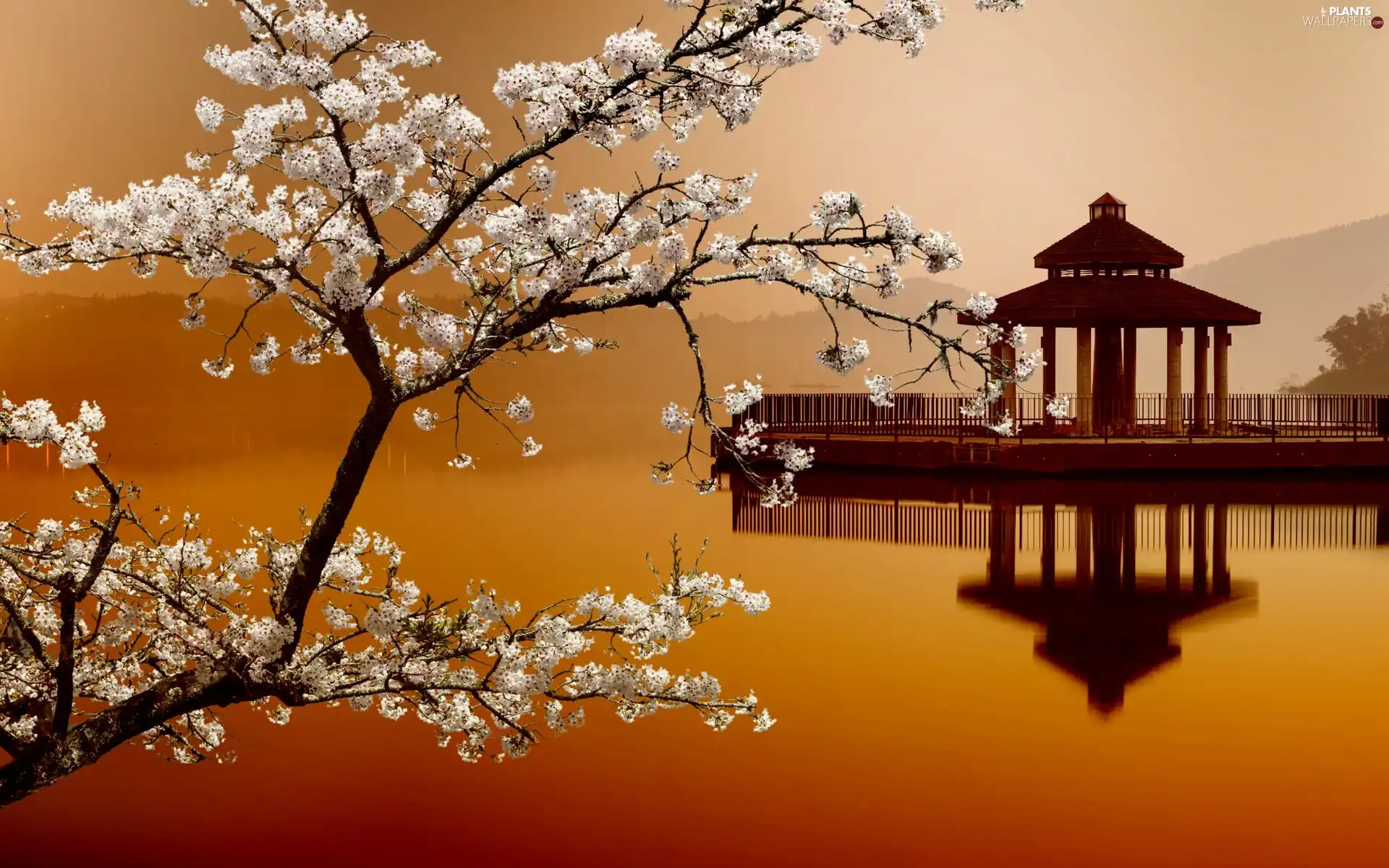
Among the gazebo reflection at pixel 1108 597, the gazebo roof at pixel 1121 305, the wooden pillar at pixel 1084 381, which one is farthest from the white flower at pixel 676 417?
the wooden pillar at pixel 1084 381

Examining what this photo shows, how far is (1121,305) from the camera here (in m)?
24.8

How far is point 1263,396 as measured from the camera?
26.4m

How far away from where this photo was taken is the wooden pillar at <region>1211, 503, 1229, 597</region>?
12.9 metres

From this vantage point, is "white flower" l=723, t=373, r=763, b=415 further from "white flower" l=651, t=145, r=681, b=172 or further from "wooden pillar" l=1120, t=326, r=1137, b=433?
"wooden pillar" l=1120, t=326, r=1137, b=433

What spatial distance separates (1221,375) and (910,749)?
21.7 metres

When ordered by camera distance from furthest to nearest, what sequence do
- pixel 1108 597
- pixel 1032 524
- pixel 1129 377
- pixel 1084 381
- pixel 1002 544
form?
1. pixel 1129 377
2. pixel 1084 381
3. pixel 1032 524
4. pixel 1002 544
5. pixel 1108 597

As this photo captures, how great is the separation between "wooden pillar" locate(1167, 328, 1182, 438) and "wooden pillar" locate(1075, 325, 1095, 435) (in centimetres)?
146

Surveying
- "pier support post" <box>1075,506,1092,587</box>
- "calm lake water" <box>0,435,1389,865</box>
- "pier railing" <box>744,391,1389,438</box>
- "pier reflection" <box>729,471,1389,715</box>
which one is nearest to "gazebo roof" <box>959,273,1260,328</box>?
"pier railing" <box>744,391,1389,438</box>

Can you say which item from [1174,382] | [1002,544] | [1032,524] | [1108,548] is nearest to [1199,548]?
Result: [1108,548]

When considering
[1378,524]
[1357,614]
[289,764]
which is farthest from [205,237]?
[1378,524]

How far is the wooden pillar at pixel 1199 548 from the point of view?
13.0 meters

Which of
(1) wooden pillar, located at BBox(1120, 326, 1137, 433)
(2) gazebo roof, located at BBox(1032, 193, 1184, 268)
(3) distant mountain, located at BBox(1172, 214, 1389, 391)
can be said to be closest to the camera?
(2) gazebo roof, located at BBox(1032, 193, 1184, 268)

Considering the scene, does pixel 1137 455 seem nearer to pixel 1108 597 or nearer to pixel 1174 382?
pixel 1174 382

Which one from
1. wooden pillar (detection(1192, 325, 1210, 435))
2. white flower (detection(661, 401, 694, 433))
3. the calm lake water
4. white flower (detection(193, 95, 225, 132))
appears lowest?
the calm lake water
